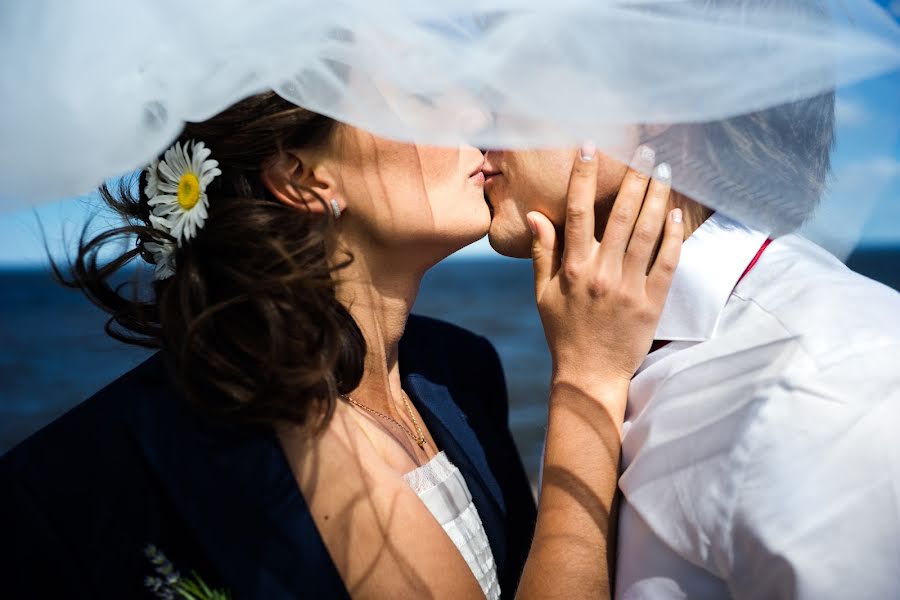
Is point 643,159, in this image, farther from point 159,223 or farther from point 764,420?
point 159,223

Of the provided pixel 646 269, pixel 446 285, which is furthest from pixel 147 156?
pixel 446 285

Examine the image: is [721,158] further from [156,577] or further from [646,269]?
[156,577]

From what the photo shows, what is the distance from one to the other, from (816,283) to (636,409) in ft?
1.80

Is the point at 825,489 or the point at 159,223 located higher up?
the point at 159,223

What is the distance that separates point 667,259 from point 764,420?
540mm

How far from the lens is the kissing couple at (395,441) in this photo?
5.95 ft

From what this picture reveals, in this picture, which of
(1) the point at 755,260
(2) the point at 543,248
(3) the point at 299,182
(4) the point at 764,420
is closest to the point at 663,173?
(1) the point at 755,260

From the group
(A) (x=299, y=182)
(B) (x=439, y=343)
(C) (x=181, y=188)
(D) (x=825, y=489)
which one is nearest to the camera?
(D) (x=825, y=489)

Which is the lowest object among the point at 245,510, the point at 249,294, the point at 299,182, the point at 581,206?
the point at 245,510

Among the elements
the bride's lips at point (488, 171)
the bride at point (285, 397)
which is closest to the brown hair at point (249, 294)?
the bride at point (285, 397)

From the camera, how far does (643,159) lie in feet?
7.00

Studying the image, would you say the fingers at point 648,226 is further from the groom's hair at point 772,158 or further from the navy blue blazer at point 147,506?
the navy blue blazer at point 147,506

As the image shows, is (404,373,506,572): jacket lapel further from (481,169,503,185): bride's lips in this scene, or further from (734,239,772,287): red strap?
(734,239,772,287): red strap

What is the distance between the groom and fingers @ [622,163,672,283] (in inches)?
3.3
